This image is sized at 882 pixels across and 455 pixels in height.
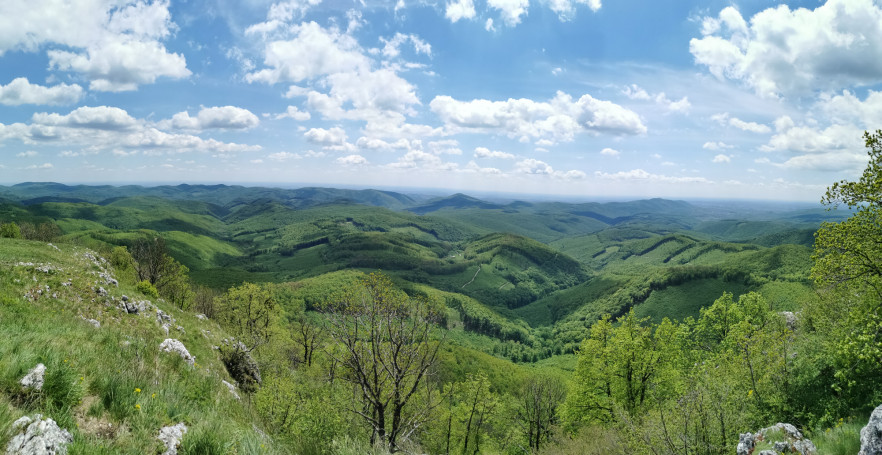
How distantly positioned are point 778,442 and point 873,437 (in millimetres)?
3161

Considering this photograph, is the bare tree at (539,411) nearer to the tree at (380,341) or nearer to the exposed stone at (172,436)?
the tree at (380,341)

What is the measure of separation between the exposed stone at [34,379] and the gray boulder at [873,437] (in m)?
19.7

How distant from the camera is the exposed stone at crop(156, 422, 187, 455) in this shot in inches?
269

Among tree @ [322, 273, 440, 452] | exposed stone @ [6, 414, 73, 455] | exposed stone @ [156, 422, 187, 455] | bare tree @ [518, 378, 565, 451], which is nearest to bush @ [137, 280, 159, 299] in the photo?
tree @ [322, 273, 440, 452]

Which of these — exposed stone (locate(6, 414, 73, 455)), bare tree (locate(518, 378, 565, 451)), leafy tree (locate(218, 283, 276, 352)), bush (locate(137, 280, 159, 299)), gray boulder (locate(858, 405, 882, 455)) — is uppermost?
exposed stone (locate(6, 414, 73, 455))

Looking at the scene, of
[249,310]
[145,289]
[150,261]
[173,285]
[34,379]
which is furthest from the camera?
[173,285]

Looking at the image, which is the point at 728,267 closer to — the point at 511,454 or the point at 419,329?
the point at 511,454

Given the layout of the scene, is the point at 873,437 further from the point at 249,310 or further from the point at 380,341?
the point at 249,310

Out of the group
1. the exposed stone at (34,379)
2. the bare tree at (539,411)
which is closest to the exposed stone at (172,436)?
the exposed stone at (34,379)

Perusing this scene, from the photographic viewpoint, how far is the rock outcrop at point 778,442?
464 inches

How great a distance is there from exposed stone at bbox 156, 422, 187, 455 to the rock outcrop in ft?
55.7

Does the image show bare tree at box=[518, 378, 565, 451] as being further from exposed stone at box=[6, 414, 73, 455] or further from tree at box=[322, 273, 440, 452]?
exposed stone at box=[6, 414, 73, 455]

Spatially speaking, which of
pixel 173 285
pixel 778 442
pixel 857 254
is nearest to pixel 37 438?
pixel 778 442

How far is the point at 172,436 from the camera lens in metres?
7.15
